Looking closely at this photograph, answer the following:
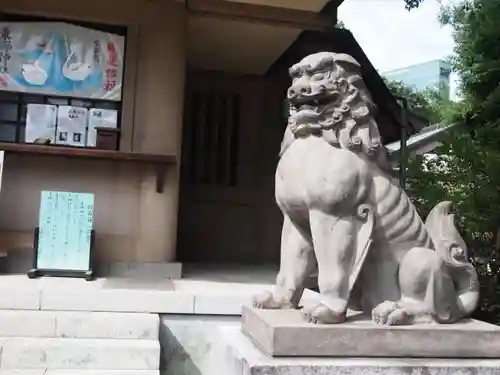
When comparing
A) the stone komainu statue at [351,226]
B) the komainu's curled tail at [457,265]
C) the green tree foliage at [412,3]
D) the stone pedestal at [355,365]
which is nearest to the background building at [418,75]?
the green tree foliage at [412,3]

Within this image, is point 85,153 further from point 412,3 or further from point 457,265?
point 457,265

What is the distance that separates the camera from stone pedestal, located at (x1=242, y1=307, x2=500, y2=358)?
7.20 feet

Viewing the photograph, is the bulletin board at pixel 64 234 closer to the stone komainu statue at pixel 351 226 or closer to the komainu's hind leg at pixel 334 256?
the stone komainu statue at pixel 351 226

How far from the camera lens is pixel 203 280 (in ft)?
19.7

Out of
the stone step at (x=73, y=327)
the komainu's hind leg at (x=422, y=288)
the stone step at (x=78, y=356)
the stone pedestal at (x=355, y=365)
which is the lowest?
the stone step at (x=78, y=356)

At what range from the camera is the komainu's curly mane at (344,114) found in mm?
2510

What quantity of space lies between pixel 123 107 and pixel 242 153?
3.22m

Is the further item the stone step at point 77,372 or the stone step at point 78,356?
the stone step at point 78,356

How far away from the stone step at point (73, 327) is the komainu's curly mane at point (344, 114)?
2.21m

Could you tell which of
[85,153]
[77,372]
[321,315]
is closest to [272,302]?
[321,315]

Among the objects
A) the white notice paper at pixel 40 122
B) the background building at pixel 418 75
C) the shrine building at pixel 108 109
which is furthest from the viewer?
the background building at pixel 418 75

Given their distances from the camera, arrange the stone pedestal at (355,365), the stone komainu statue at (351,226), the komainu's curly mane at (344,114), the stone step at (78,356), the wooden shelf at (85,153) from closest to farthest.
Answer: the stone pedestal at (355,365), the stone komainu statue at (351,226), the komainu's curly mane at (344,114), the stone step at (78,356), the wooden shelf at (85,153)

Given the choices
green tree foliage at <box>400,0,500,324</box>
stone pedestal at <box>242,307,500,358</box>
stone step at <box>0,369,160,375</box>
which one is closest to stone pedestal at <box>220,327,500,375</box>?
stone pedestal at <box>242,307,500,358</box>

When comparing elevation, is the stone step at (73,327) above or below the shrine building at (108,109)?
below
